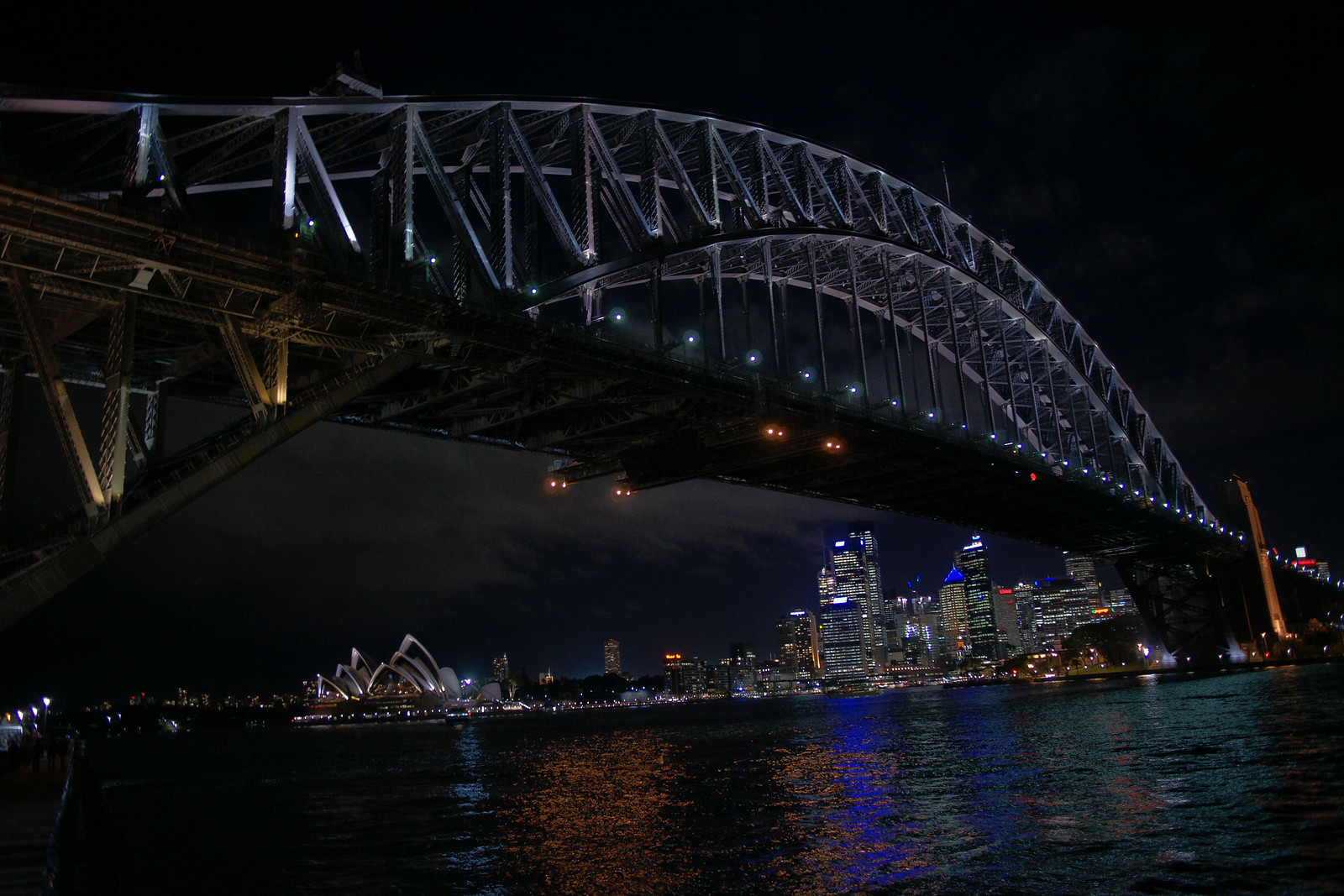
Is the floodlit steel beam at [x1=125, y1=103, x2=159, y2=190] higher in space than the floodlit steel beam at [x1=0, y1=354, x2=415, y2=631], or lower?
higher

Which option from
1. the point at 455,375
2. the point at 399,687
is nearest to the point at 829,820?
the point at 455,375

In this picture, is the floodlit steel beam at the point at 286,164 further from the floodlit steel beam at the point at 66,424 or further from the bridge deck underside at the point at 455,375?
the floodlit steel beam at the point at 66,424

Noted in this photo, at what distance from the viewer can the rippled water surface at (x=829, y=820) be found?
1197 centimetres

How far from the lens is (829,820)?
16.6m

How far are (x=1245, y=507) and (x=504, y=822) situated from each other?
92.9m

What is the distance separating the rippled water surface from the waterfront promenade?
1779 millimetres

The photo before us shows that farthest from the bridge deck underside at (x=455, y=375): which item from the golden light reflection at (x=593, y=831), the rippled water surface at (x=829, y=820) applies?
the golden light reflection at (x=593, y=831)

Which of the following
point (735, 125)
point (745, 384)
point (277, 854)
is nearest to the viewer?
point (277, 854)

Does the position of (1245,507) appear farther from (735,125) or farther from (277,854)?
(277,854)

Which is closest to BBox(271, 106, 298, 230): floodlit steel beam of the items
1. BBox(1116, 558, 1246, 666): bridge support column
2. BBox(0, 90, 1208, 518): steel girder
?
BBox(0, 90, 1208, 518): steel girder

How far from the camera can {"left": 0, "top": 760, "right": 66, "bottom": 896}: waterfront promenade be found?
36.7 ft

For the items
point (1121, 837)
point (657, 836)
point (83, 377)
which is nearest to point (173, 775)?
point (83, 377)

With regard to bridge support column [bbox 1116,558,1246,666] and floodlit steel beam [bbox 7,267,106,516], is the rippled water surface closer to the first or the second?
floodlit steel beam [bbox 7,267,106,516]

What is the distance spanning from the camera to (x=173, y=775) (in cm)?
4709
